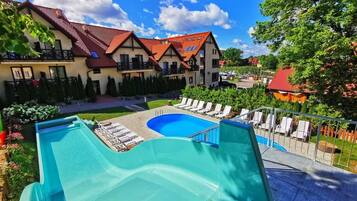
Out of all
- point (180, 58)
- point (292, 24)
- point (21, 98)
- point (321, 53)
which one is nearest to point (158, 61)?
point (180, 58)

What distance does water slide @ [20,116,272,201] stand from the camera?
3814mm

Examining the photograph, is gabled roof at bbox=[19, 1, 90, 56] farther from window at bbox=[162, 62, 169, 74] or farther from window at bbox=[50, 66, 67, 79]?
window at bbox=[162, 62, 169, 74]

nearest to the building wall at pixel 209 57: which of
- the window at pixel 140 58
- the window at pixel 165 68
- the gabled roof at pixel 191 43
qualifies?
the gabled roof at pixel 191 43

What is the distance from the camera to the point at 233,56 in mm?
83812

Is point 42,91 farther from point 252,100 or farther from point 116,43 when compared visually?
point 252,100

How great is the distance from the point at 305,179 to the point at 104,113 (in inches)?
594

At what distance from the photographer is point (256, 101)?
14.7 metres

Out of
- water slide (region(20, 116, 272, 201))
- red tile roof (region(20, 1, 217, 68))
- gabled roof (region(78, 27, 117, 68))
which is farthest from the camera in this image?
gabled roof (region(78, 27, 117, 68))

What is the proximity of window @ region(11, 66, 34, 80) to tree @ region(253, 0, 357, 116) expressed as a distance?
66.5ft

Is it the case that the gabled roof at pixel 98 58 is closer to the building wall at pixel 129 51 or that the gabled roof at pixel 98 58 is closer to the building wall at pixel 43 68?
the building wall at pixel 129 51

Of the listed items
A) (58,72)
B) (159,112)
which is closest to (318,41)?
(159,112)

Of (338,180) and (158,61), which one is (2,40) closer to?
(338,180)

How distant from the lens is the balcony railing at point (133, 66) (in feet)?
75.8

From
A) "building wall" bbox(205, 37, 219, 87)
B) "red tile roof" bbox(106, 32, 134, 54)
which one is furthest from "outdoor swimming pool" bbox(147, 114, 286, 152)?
"building wall" bbox(205, 37, 219, 87)
